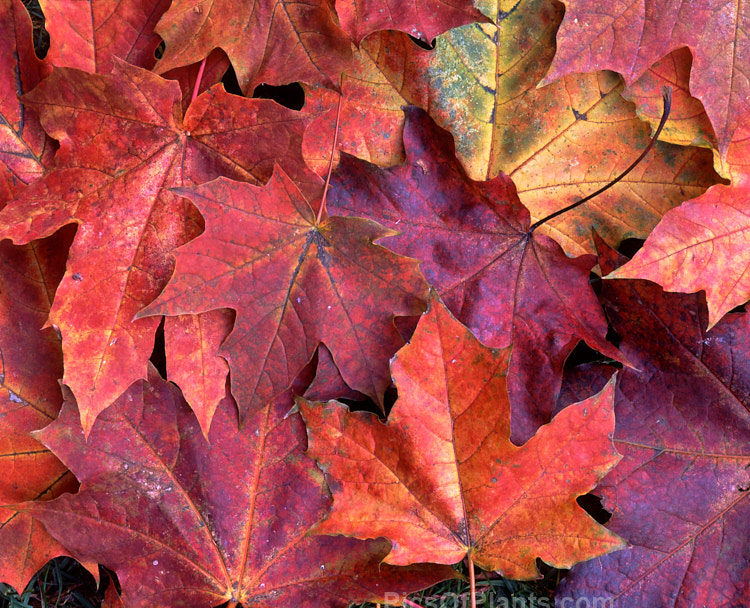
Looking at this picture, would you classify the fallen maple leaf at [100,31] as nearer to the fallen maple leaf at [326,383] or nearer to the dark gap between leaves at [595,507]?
the fallen maple leaf at [326,383]

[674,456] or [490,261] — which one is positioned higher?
[490,261]

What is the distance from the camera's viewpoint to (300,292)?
3.88 ft

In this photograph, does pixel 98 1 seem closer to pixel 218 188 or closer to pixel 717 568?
pixel 218 188

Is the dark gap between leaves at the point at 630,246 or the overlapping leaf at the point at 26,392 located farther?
the dark gap between leaves at the point at 630,246

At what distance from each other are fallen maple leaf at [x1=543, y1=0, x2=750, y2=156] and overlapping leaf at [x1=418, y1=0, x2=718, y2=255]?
3.2 inches

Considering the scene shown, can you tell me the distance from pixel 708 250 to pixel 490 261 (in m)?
0.43

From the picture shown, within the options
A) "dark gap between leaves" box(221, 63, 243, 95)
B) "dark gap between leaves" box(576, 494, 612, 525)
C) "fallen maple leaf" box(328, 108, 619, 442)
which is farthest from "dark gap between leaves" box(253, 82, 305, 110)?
"dark gap between leaves" box(576, 494, 612, 525)

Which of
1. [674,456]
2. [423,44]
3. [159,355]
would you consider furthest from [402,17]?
[674,456]

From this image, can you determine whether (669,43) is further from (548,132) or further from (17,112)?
(17,112)

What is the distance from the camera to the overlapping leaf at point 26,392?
1.25 m

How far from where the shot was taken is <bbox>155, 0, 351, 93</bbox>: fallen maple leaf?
1.20 metres

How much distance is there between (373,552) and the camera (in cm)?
123

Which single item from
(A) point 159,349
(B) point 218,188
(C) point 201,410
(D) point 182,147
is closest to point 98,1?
(D) point 182,147

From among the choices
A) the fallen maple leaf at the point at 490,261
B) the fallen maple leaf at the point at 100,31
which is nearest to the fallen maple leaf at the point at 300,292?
the fallen maple leaf at the point at 490,261
